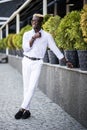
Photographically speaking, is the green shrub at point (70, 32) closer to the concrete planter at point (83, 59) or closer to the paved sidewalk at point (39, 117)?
the concrete planter at point (83, 59)

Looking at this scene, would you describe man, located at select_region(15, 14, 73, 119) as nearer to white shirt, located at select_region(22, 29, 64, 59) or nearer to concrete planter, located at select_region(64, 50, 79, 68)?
white shirt, located at select_region(22, 29, 64, 59)

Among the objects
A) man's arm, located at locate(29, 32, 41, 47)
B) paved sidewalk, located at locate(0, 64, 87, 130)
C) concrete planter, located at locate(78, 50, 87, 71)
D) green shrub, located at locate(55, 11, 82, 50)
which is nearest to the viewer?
paved sidewalk, located at locate(0, 64, 87, 130)

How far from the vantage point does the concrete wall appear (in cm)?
703

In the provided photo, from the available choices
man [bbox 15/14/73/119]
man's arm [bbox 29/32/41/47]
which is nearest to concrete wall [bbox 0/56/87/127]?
man [bbox 15/14/73/119]

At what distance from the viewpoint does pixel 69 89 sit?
26.5 ft

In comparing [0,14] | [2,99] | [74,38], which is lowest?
[2,99]

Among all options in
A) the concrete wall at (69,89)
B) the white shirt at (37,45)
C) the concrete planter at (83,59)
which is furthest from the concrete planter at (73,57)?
the concrete planter at (83,59)

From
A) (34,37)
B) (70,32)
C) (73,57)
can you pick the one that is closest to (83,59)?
(73,57)

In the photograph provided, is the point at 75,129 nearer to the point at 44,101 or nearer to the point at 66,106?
the point at 66,106

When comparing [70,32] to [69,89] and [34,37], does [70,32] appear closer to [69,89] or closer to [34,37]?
[34,37]

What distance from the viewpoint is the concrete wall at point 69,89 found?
7.03 m

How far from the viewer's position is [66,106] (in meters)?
8.30

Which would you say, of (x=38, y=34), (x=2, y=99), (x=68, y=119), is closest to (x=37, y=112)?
(x=68, y=119)

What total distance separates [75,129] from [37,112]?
5.92 feet
